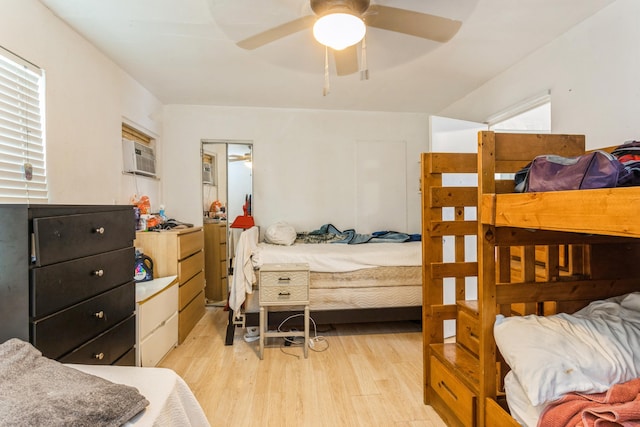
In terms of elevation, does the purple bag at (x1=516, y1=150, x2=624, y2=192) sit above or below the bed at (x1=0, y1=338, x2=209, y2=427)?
above

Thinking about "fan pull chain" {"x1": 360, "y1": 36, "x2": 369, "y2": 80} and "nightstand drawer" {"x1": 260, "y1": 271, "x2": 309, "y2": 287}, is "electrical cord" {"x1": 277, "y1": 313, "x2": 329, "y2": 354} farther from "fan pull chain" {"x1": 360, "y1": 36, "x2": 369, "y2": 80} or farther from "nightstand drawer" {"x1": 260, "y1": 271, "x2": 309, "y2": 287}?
"fan pull chain" {"x1": 360, "y1": 36, "x2": 369, "y2": 80}

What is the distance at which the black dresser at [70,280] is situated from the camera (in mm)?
1079

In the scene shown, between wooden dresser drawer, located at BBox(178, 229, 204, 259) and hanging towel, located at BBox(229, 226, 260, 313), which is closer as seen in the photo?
hanging towel, located at BBox(229, 226, 260, 313)

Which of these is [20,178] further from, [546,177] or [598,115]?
[598,115]

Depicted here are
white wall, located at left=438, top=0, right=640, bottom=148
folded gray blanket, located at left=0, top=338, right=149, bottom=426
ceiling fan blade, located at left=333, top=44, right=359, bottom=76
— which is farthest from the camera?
ceiling fan blade, located at left=333, top=44, right=359, bottom=76

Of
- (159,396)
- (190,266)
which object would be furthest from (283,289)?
(159,396)

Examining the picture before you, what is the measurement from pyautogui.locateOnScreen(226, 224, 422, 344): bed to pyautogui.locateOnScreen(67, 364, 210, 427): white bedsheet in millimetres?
1677

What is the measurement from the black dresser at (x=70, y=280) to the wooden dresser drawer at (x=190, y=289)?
110 cm

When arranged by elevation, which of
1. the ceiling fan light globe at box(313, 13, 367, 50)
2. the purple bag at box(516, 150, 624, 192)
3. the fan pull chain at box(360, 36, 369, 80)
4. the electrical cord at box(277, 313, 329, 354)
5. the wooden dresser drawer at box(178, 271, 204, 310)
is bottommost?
the electrical cord at box(277, 313, 329, 354)

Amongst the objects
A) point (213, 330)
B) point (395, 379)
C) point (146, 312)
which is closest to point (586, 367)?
point (395, 379)

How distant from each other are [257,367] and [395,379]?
982 millimetres

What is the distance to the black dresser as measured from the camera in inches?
42.5

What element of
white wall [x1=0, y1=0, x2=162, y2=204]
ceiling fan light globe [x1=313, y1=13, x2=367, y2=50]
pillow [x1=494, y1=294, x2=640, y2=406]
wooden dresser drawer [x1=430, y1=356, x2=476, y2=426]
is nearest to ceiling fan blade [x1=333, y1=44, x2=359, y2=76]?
ceiling fan light globe [x1=313, y1=13, x2=367, y2=50]

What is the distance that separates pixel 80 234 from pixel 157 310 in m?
1.15
